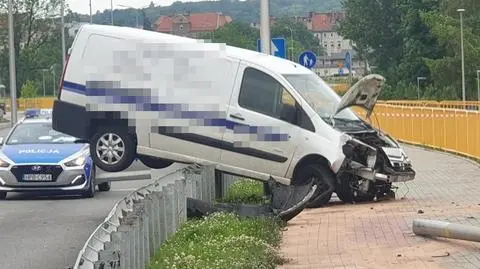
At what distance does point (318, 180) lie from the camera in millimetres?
14992

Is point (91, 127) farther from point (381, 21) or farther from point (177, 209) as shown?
point (381, 21)

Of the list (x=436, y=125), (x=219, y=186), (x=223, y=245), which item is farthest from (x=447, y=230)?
(x=436, y=125)

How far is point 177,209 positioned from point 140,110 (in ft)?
11.4

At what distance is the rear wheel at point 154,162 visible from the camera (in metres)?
15.6

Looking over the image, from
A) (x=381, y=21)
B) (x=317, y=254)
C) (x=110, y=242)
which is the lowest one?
(x=317, y=254)

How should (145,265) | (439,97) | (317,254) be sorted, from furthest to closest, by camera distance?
(439,97), (317,254), (145,265)

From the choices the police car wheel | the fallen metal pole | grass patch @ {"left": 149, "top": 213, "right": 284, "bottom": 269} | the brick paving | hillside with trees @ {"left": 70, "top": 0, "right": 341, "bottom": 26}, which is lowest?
the brick paving

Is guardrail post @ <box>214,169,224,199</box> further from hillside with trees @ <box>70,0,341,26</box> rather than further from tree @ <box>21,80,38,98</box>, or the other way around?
tree @ <box>21,80,38,98</box>

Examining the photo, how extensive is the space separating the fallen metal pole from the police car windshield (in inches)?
366

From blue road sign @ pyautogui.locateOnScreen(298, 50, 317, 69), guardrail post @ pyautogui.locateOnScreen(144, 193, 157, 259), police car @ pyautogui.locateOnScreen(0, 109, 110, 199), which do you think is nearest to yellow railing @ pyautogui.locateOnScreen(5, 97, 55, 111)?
blue road sign @ pyautogui.locateOnScreen(298, 50, 317, 69)

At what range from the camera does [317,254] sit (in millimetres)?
10625

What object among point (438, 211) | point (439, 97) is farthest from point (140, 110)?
point (439, 97)

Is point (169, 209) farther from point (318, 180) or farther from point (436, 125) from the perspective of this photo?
point (436, 125)

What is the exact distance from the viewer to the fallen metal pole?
1012 centimetres
